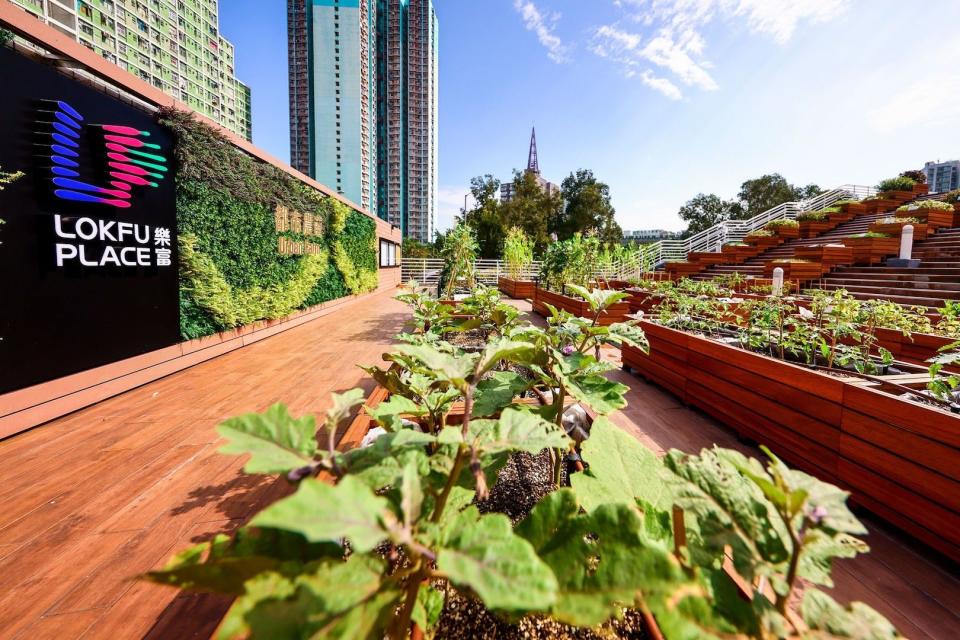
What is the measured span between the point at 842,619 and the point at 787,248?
52.5ft

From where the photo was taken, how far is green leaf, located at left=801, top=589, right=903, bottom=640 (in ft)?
1.45

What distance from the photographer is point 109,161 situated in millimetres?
→ 3594

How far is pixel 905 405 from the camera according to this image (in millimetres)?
1831

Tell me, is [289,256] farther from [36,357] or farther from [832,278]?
[832,278]

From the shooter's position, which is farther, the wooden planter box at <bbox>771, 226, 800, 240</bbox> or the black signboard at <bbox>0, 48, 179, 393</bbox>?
the wooden planter box at <bbox>771, 226, 800, 240</bbox>

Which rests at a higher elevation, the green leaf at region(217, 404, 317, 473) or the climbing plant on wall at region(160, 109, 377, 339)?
the climbing plant on wall at region(160, 109, 377, 339)

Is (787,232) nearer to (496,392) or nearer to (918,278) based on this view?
(918,278)

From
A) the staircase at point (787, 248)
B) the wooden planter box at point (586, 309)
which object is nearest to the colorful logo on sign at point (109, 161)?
the wooden planter box at point (586, 309)

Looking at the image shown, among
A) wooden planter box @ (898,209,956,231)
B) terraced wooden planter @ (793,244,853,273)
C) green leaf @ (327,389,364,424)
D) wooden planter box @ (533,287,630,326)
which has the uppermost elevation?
wooden planter box @ (898,209,956,231)

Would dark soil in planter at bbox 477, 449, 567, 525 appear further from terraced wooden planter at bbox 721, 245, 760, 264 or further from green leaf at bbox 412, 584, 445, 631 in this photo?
terraced wooden planter at bbox 721, 245, 760, 264

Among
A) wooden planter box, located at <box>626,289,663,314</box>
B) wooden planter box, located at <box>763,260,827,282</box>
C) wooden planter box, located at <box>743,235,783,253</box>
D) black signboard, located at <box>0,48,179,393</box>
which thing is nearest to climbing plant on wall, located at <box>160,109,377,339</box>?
black signboard, located at <box>0,48,179,393</box>

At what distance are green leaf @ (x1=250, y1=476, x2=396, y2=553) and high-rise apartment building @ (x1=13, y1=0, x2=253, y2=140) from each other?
132 ft

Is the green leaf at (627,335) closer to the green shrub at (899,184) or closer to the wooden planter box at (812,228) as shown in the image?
the wooden planter box at (812,228)

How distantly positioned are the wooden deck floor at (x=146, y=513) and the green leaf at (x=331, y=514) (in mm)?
→ 1353
